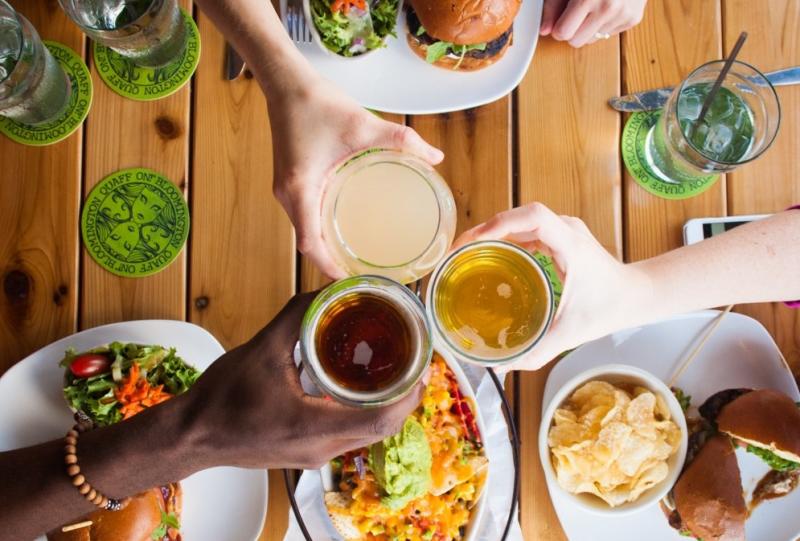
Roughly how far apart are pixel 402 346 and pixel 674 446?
2.15 feet

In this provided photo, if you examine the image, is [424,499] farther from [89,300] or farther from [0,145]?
[0,145]

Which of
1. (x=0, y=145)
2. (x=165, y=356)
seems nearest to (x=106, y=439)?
(x=165, y=356)

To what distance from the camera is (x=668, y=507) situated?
1.28m

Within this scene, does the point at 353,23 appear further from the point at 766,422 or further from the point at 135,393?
the point at 766,422

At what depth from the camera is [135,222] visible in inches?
52.4

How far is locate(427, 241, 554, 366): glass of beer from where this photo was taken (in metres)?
0.92

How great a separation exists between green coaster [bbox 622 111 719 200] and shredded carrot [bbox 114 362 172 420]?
1048 mm

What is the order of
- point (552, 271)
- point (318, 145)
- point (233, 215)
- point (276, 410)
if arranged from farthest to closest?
point (233, 215) → point (552, 271) → point (318, 145) → point (276, 410)

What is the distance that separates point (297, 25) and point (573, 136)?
61cm

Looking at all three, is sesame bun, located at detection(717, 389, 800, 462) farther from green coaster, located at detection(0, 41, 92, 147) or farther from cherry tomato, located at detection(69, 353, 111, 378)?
green coaster, located at detection(0, 41, 92, 147)

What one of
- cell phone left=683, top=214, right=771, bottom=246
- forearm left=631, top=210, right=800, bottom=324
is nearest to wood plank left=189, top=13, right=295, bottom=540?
forearm left=631, top=210, right=800, bottom=324

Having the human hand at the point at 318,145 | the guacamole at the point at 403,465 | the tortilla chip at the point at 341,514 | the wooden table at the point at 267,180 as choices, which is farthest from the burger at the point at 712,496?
the human hand at the point at 318,145

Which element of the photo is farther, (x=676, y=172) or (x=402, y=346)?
(x=676, y=172)

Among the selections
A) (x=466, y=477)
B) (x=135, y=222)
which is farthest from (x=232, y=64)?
(x=466, y=477)
